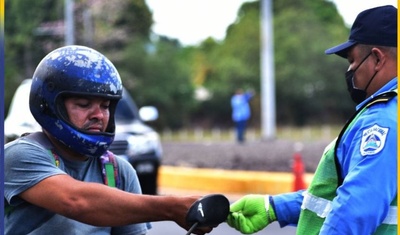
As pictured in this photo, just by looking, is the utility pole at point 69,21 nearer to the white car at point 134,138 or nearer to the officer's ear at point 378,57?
the white car at point 134,138

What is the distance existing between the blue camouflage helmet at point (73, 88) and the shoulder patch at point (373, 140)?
0.81 metres

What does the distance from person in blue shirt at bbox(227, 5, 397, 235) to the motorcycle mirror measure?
31cm

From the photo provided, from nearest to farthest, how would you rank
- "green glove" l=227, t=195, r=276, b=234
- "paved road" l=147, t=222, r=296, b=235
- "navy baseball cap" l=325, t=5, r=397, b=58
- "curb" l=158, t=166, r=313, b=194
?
"navy baseball cap" l=325, t=5, r=397, b=58
"green glove" l=227, t=195, r=276, b=234
"paved road" l=147, t=222, r=296, b=235
"curb" l=158, t=166, r=313, b=194

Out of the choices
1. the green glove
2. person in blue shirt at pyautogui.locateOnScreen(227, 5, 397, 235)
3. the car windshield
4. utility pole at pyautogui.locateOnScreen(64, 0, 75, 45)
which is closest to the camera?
person in blue shirt at pyautogui.locateOnScreen(227, 5, 397, 235)

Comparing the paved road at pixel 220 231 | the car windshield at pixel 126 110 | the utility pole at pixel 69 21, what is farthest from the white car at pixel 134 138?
the utility pole at pixel 69 21

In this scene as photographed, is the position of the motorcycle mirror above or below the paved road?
above

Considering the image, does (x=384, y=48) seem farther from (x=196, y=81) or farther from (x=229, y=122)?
(x=196, y=81)

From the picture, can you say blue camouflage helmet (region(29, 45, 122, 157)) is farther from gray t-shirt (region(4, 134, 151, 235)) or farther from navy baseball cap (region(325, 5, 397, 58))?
navy baseball cap (region(325, 5, 397, 58))

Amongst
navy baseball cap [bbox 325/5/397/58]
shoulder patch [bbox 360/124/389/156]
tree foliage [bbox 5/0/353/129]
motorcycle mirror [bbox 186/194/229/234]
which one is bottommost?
tree foliage [bbox 5/0/353/129]

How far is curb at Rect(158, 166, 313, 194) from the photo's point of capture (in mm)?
14617

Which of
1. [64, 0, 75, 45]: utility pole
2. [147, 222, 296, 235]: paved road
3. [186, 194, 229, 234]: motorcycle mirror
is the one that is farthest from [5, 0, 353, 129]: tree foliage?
[186, 194, 229, 234]: motorcycle mirror

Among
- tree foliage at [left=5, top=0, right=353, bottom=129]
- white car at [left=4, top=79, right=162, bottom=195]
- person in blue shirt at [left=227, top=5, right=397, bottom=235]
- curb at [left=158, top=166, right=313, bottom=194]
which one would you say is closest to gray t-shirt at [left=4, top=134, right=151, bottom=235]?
person in blue shirt at [left=227, top=5, right=397, bottom=235]

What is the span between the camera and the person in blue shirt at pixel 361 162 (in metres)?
2.84

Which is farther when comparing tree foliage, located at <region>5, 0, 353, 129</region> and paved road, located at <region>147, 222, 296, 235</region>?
tree foliage, located at <region>5, 0, 353, 129</region>
